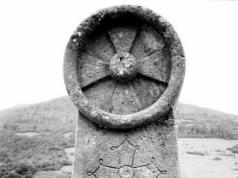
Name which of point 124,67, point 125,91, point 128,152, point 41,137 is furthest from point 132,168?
point 41,137

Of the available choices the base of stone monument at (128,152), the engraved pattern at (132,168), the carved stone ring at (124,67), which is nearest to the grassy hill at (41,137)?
the base of stone monument at (128,152)

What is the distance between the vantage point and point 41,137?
12539 millimetres

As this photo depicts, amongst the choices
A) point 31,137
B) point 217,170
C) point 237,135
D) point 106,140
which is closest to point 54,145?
point 31,137

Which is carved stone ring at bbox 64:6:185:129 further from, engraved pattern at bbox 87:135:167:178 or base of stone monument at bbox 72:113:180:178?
engraved pattern at bbox 87:135:167:178

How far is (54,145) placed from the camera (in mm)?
11484

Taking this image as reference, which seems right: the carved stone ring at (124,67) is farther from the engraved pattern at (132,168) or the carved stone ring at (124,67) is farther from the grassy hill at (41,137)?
the grassy hill at (41,137)

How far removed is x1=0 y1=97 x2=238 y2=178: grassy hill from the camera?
861 cm

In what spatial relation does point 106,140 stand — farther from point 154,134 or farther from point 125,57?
point 125,57

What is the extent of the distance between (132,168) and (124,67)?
1129mm

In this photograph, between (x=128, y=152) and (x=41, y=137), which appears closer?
(x=128, y=152)

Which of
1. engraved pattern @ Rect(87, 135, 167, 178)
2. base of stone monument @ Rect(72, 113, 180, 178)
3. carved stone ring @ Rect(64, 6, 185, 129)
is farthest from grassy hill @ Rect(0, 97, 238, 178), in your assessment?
carved stone ring @ Rect(64, 6, 185, 129)

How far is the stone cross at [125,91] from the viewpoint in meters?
3.52

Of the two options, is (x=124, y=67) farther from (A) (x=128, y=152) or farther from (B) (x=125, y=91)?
(A) (x=128, y=152)

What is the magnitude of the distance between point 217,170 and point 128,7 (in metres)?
5.88
